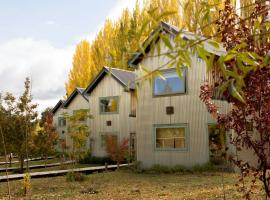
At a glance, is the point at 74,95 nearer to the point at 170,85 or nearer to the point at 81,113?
the point at 81,113

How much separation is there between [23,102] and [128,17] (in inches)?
1103

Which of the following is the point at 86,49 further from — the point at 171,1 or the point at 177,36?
the point at 177,36

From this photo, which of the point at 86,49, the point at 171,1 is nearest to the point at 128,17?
the point at 86,49

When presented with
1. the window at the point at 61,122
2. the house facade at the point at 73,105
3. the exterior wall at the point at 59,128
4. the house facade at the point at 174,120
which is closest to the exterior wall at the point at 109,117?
the house facade at the point at 73,105

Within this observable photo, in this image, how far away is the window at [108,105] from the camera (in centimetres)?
3012

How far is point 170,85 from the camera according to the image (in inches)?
839

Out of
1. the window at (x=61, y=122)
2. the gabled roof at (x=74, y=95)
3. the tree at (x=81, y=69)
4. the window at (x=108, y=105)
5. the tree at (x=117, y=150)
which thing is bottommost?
the tree at (x=117, y=150)

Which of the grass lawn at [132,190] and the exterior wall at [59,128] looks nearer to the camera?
the grass lawn at [132,190]

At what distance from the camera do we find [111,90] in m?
29.8

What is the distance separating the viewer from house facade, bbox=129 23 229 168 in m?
20.4

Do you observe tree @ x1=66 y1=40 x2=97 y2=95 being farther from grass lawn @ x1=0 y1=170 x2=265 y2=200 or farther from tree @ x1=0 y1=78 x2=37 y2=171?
grass lawn @ x1=0 y1=170 x2=265 y2=200

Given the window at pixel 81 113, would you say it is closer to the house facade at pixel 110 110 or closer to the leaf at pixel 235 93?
the house facade at pixel 110 110

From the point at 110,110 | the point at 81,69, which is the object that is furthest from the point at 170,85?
the point at 81,69

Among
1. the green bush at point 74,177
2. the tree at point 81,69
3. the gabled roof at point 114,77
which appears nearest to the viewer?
the green bush at point 74,177
